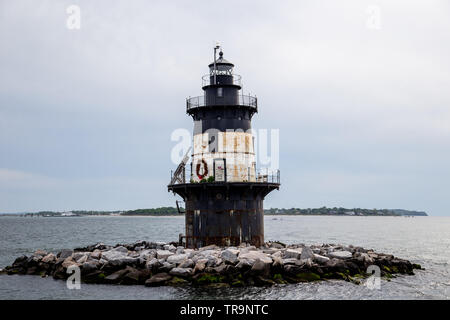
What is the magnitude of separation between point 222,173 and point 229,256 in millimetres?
5668

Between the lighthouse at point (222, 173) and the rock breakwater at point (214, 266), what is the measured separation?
1457mm

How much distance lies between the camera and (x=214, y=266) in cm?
2344

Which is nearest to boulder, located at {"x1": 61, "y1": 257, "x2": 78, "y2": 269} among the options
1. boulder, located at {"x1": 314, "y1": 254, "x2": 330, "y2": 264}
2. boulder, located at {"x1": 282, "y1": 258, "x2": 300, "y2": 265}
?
boulder, located at {"x1": 282, "y1": 258, "x2": 300, "y2": 265}

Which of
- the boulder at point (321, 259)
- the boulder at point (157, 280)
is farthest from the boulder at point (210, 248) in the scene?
the boulder at point (321, 259)

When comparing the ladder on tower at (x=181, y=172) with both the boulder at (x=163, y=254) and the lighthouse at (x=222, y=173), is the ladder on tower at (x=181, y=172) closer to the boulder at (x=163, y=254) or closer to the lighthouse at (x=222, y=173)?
the lighthouse at (x=222, y=173)

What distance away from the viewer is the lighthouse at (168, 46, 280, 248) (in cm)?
2762

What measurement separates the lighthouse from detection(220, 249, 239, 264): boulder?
3.33 meters

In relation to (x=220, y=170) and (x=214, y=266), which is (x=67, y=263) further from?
(x=220, y=170)

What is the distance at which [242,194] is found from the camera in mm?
27891

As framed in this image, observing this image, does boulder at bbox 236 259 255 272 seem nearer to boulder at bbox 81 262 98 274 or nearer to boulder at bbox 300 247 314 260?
boulder at bbox 300 247 314 260

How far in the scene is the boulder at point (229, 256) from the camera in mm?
23531

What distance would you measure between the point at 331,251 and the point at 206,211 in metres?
7.55
